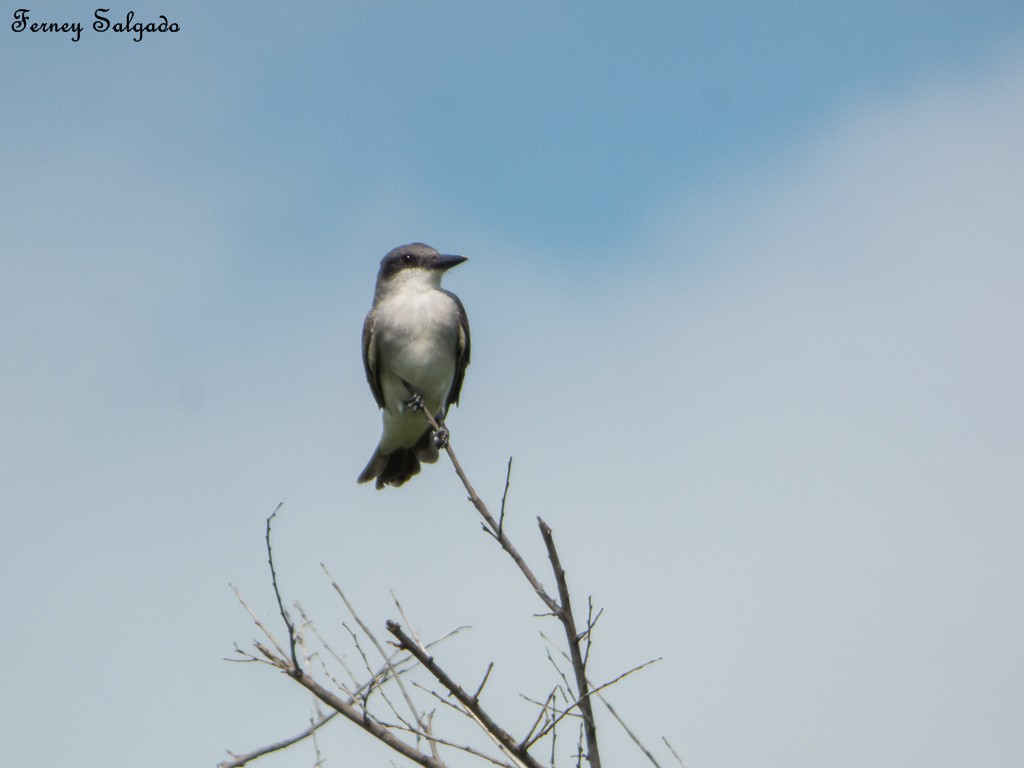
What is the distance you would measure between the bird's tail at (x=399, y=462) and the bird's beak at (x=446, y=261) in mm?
1498

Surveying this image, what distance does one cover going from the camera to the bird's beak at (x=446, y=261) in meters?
10.6

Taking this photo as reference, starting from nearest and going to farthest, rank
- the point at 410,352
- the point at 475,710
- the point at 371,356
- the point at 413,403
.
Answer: the point at 475,710 < the point at 413,403 < the point at 410,352 < the point at 371,356

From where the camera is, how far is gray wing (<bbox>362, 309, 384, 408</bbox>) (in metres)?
11.1

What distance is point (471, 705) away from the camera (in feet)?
15.9

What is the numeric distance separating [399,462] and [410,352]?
1.08 m

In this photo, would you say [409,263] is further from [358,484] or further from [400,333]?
[358,484]

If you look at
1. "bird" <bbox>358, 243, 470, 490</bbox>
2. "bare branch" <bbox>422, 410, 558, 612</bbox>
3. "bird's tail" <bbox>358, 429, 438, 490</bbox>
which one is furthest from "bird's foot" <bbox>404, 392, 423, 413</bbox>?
"bare branch" <bbox>422, 410, 558, 612</bbox>

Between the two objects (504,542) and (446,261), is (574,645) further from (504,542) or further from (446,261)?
(446,261)

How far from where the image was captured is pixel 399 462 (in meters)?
11.3

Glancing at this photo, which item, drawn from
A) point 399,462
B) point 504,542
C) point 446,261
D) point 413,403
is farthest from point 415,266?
point 504,542

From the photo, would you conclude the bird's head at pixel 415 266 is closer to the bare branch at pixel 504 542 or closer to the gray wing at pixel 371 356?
the gray wing at pixel 371 356

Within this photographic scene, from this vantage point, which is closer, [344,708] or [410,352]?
[344,708]

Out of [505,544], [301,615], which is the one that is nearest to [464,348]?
[301,615]

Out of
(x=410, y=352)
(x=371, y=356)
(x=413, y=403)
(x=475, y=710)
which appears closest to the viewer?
(x=475, y=710)
